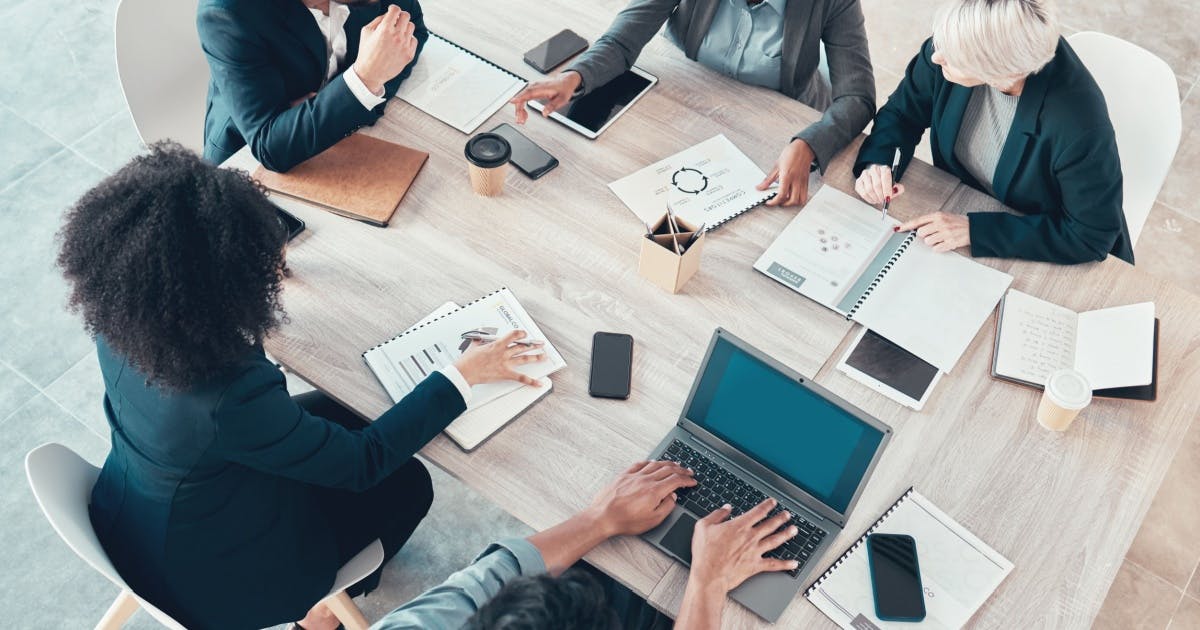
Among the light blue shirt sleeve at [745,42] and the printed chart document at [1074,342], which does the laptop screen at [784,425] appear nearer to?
the printed chart document at [1074,342]

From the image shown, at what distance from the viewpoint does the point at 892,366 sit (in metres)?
1.92

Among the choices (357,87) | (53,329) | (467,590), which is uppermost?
(357,87)

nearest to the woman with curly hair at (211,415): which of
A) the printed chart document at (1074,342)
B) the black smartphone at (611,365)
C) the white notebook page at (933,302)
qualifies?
the black smartphone at (611,365)

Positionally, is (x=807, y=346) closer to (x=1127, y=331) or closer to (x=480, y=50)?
(x=1127, y=331)

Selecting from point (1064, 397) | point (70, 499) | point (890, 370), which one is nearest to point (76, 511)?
point (70, 499)

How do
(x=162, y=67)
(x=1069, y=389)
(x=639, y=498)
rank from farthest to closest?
(x=162, y=67) → (x=1069, y=389) → (x=639, y=498)

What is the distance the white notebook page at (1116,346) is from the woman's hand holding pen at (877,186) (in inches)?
17.8

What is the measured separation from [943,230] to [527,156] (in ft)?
2.97

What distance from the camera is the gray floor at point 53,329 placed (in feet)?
8.27

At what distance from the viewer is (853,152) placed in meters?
2.30

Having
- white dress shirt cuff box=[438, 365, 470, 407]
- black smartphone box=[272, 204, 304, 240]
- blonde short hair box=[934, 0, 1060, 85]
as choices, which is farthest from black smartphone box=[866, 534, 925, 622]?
black smartphone box=[272, 204, 304, 240]

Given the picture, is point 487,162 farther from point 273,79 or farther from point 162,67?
point 162,67

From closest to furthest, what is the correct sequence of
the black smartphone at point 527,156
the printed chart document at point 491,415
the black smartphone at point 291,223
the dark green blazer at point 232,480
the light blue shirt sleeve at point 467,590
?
the light blue shirt sleeve at point 467,590, the dark green blazer at point 232,480, the printed chart document at point 491,415, the black smartphone at point 291,223, the black smartphone at point 527,156

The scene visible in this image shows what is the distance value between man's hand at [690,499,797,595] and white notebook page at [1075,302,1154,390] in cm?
66
